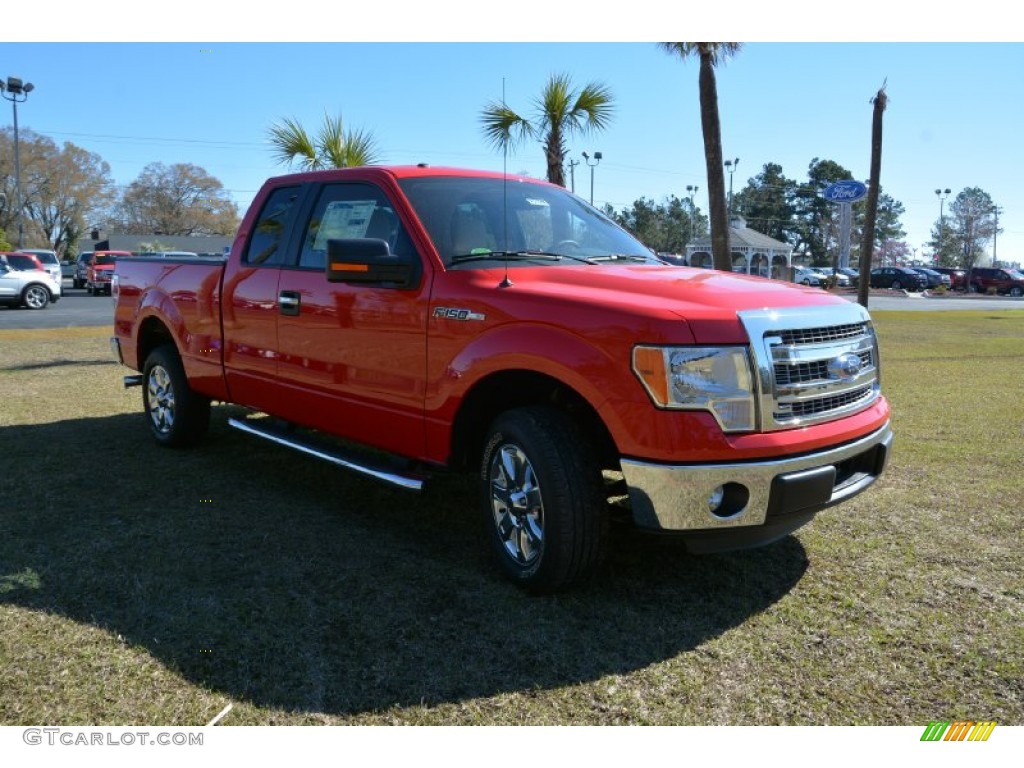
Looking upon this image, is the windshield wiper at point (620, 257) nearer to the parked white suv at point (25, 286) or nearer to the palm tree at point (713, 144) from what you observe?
the palm tree at point (713, 144)

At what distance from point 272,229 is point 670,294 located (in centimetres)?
286

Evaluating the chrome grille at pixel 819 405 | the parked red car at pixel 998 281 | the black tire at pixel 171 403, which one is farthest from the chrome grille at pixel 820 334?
the parked red car at pixel 998 281

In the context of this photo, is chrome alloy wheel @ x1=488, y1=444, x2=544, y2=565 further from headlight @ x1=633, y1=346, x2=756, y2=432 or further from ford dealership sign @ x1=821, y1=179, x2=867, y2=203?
ford dealership sign @ x1=821, y1=179, x2=867, y2=203

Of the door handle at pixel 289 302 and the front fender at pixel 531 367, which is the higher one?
the door handle at pixel 289 302

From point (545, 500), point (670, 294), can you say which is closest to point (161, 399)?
point (545, 500)

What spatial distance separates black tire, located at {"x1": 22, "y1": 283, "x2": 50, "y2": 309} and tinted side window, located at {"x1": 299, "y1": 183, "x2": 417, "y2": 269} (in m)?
22.9

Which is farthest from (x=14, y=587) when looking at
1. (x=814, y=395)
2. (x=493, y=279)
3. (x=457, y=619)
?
(x=814, y=395)

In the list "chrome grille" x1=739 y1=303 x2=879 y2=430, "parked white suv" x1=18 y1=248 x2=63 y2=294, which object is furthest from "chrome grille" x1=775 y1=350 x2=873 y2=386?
"parked white suv" x1=18 y1=248 x2=63 y2=294

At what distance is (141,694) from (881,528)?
3726 mm

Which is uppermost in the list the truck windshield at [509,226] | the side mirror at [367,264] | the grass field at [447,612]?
the truck windshield at [509,226]

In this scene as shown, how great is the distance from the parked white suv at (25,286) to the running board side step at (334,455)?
22.0 meters

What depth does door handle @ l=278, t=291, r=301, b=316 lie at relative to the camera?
15.8 ft

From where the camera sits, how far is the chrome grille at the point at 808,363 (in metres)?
3.25

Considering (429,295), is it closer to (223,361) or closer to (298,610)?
(298,610)
